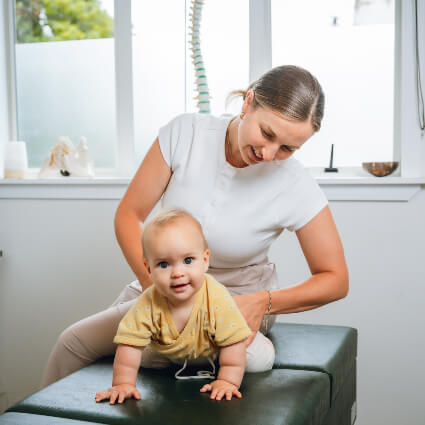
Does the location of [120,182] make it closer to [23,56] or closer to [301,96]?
[23,56]

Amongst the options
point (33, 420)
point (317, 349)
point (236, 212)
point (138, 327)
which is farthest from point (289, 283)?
point (33, 420)

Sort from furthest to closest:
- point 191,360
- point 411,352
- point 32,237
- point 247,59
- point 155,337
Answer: point 32,237
point 247,59
point 411,352
point 191,360
point 155,337

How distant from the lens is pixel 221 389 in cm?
114

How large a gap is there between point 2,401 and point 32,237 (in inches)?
32.6

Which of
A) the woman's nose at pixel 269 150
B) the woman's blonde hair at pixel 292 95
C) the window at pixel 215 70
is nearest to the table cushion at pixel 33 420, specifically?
the woman's nose at pixel 269 150

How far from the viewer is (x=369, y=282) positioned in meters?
2.12

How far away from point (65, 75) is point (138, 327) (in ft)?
6.25

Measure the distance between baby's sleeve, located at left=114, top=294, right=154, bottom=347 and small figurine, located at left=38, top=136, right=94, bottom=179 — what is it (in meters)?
1.51

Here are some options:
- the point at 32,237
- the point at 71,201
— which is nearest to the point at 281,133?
the point at 71,201

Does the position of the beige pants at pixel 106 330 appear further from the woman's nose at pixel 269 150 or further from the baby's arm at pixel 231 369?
the woman's nose at pixel 269 150

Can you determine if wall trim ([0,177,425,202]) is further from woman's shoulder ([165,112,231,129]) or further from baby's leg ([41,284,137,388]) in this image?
baby's leg ([41,284,137,388])

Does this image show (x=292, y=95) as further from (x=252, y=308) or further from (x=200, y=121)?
(x=252, y=308)

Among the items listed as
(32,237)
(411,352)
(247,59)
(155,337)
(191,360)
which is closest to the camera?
(155,337)

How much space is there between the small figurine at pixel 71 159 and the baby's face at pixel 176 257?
1.57 metres
